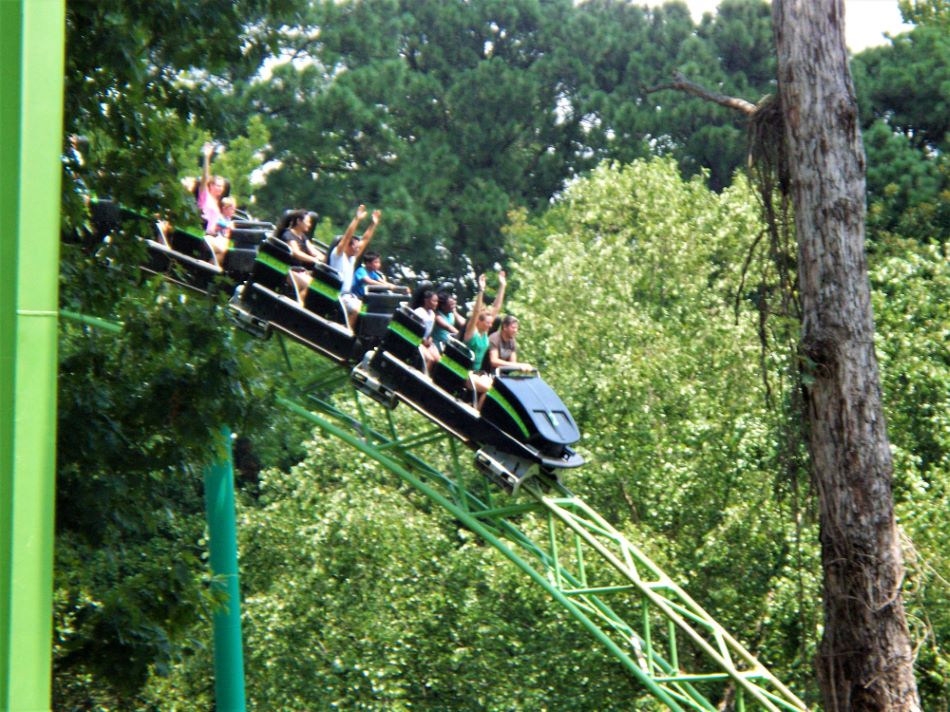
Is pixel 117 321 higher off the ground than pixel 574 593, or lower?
higher

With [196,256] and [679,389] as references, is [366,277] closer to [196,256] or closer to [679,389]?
[196,256]

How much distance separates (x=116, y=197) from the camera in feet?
22.2

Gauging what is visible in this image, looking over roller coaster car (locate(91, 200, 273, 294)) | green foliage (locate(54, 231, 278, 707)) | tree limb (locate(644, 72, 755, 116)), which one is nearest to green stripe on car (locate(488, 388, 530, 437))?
roller coaster car (locate(91, 200, 273, 294))

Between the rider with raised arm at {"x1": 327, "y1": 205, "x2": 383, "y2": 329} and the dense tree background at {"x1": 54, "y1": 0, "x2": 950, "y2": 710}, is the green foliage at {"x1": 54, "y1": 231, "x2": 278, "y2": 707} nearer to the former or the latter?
the dense tree background at {"x1": 54, "y1": 0, "x2": 950, "y2": 710}

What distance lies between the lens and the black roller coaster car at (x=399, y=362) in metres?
8.96

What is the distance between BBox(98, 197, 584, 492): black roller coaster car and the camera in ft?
29.4

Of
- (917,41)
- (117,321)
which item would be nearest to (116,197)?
(117,321)

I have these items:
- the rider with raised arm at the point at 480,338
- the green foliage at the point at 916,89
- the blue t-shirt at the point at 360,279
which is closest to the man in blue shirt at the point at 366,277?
the blue t-shirt at the point at 360,279

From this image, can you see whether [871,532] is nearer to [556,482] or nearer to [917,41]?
[556,482]

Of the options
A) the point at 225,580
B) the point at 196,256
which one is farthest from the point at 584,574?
the point at 196,256

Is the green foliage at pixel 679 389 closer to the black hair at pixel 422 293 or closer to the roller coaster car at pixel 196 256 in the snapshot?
the black hair at pixel 422 293

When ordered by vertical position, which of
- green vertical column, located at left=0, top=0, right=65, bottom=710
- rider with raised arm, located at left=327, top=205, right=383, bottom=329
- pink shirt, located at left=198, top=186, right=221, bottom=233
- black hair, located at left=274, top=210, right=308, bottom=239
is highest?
pink shirt, located at left=198, top=186, right=221, bottom=233

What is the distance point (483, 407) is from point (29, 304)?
6.31 metres

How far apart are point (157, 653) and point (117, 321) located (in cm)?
257
